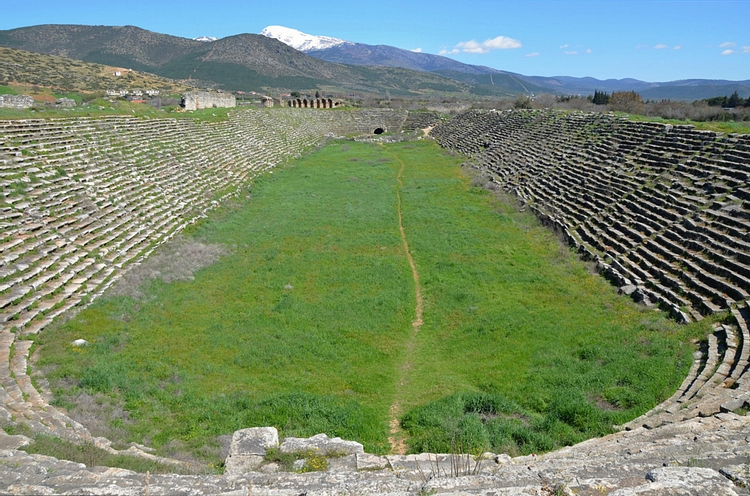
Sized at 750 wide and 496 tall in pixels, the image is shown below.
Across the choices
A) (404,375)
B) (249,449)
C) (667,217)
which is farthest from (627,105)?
(249,449)

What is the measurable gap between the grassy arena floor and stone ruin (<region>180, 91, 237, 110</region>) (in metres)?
26.7

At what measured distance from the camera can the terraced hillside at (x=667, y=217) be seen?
8.98 meters

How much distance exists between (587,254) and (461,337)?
7396 mm

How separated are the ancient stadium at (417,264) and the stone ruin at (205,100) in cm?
806

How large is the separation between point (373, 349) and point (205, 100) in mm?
41381

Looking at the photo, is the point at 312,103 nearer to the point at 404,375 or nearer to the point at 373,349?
the point at 373,349

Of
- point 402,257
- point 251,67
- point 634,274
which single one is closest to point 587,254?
point 634,274

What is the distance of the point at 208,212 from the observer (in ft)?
71.9

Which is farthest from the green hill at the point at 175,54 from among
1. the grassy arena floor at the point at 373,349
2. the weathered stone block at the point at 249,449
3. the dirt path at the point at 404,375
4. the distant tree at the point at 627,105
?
the weathered stone block at the point at 249,449

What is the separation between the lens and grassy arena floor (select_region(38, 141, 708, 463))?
27.1ft

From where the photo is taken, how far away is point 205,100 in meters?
45.5

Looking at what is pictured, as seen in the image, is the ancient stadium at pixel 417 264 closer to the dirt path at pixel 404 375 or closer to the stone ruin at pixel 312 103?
the dirt path at pixel 404 375

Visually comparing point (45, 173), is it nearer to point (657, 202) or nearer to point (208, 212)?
point (208, 212)

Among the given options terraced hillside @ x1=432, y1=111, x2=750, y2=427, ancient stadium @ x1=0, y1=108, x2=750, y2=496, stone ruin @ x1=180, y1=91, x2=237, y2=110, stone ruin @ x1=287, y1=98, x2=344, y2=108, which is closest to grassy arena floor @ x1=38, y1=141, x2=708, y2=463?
ancient stadium @ x1=0, y1=108, x2=750, y2=496
